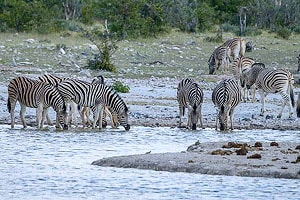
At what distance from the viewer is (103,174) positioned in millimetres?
11258

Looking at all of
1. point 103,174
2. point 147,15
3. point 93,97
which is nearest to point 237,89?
point 93,97

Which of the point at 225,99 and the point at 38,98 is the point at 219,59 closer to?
the point at 225,99

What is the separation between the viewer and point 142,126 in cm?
1708

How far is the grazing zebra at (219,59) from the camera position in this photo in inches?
1014

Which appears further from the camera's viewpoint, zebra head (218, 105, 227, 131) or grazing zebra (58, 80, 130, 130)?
grazing zebra (58, 80, 130, 130)

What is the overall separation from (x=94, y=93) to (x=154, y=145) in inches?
108

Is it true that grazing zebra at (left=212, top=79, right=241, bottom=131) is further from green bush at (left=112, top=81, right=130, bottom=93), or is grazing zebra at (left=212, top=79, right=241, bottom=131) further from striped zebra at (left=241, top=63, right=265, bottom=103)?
green bush at (left=112, top=81, right=130, bottom=93)

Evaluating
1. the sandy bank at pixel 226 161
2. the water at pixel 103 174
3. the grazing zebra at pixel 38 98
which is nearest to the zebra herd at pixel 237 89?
the water at pixel 103 174

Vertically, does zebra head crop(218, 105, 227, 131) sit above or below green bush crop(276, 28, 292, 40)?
below

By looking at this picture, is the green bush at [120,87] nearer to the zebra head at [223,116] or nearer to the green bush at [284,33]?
the zebra head at [223,116]

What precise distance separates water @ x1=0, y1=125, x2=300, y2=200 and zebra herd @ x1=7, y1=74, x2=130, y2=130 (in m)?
0.71

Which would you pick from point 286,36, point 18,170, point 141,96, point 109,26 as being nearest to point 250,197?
point 18,170

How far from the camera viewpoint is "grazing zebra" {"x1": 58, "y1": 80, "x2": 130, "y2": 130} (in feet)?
54.4

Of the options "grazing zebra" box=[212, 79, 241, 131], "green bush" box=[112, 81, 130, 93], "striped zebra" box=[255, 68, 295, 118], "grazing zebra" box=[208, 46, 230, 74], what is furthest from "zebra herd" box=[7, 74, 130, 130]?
"grazing zebra" box=[208, 46, 230, 74]
